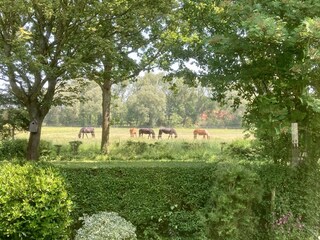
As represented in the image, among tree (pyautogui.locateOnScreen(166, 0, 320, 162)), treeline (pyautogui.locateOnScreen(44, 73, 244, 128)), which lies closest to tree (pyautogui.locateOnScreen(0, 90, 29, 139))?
tree (pyautogui.locateOnScreen(166, 0, 320, 162))

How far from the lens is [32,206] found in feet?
12.2

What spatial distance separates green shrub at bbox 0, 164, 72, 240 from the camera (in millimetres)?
3654

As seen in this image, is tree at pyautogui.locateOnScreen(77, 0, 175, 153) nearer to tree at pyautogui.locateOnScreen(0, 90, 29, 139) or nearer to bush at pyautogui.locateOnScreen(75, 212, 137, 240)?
tree at pyautogui.locateOnScreen(0, 90, 29, 139)

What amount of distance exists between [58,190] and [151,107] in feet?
102

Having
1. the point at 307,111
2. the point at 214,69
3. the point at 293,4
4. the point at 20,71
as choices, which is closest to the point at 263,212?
the point at 307,111

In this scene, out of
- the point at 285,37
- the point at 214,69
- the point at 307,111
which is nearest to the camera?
the point at 285,37

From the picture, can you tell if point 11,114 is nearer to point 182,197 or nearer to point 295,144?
point 182,197

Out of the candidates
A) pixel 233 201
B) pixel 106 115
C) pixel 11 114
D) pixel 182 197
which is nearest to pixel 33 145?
pixel 11 114

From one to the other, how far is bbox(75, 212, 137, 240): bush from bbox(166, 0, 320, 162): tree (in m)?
2.04

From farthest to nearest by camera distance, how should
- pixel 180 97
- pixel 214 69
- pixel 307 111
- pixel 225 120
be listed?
1. pixel 180 97
2. pixel 225 120
3. pixel 214 69
4. pixel 307 111

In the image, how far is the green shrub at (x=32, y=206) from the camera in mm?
3654

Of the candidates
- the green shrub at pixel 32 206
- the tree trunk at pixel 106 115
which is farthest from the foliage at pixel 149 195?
the tree trunk at pixel 106 115

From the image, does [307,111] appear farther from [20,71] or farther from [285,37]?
[20,71]

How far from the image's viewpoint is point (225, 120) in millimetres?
28281
